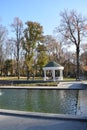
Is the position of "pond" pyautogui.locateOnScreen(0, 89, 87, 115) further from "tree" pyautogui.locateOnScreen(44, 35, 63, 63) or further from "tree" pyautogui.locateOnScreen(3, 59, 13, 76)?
"tree" pyautogui.locateOnScreen(3, 59, 13, 76)

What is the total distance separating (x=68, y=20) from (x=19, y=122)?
3279cm

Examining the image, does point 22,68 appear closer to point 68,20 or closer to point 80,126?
point 68,20

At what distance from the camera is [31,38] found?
4422 centimetres

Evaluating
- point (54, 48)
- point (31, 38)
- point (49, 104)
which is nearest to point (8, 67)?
point (54, 48)

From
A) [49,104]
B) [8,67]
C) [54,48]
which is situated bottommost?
[49,104]

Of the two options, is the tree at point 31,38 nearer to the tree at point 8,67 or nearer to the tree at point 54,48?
the tree at point 54,48

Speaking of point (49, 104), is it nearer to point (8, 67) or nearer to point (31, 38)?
point (31, 38)

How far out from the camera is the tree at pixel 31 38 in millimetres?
44094

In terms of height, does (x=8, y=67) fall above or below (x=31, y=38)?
below

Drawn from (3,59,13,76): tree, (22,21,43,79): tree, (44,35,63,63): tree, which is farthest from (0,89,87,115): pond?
(3,59,13,76): tree

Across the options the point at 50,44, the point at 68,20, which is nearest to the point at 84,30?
the point at 68,20

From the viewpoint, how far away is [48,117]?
9.63 m

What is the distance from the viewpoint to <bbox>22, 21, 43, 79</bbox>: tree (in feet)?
145

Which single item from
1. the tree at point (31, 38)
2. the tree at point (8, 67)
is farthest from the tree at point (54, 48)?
the tree at point (31, 38)
